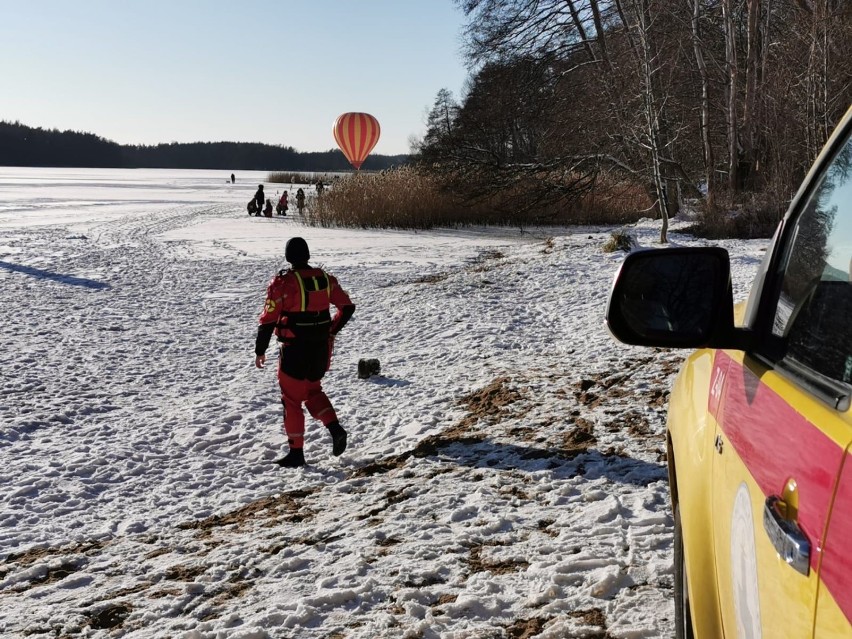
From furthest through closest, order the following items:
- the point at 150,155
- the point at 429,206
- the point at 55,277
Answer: the point at 150,155 → the point at 429,206 → the point at 55,277

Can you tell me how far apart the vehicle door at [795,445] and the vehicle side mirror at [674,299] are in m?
0.11

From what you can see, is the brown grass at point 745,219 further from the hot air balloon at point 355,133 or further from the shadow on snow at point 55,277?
the hot air balloon at point 355,133

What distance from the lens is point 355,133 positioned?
43688 millimetres

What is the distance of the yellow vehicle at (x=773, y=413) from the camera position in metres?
0.96

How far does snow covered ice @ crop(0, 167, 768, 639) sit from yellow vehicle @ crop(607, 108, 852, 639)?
1509mm

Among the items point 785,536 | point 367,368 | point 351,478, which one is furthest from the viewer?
point 367,368

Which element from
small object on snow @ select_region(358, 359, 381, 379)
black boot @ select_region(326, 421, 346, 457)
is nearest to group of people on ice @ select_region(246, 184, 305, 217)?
small object on snow @ select_region(358, 359, 381, 379)

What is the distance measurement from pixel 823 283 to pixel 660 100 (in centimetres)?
1917

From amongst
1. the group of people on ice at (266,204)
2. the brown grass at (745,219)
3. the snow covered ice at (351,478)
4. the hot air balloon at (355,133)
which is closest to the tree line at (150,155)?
the hot air balloon at (355,133)

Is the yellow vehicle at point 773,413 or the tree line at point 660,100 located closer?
the yellow vehicle at point 773,413

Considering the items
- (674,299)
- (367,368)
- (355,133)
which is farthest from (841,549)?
(355,133)

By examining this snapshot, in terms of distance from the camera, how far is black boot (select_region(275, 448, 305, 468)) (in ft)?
19.3

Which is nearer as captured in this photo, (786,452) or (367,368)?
(786,452)

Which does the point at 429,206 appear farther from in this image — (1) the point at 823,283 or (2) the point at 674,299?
(1) the point at 823,283
